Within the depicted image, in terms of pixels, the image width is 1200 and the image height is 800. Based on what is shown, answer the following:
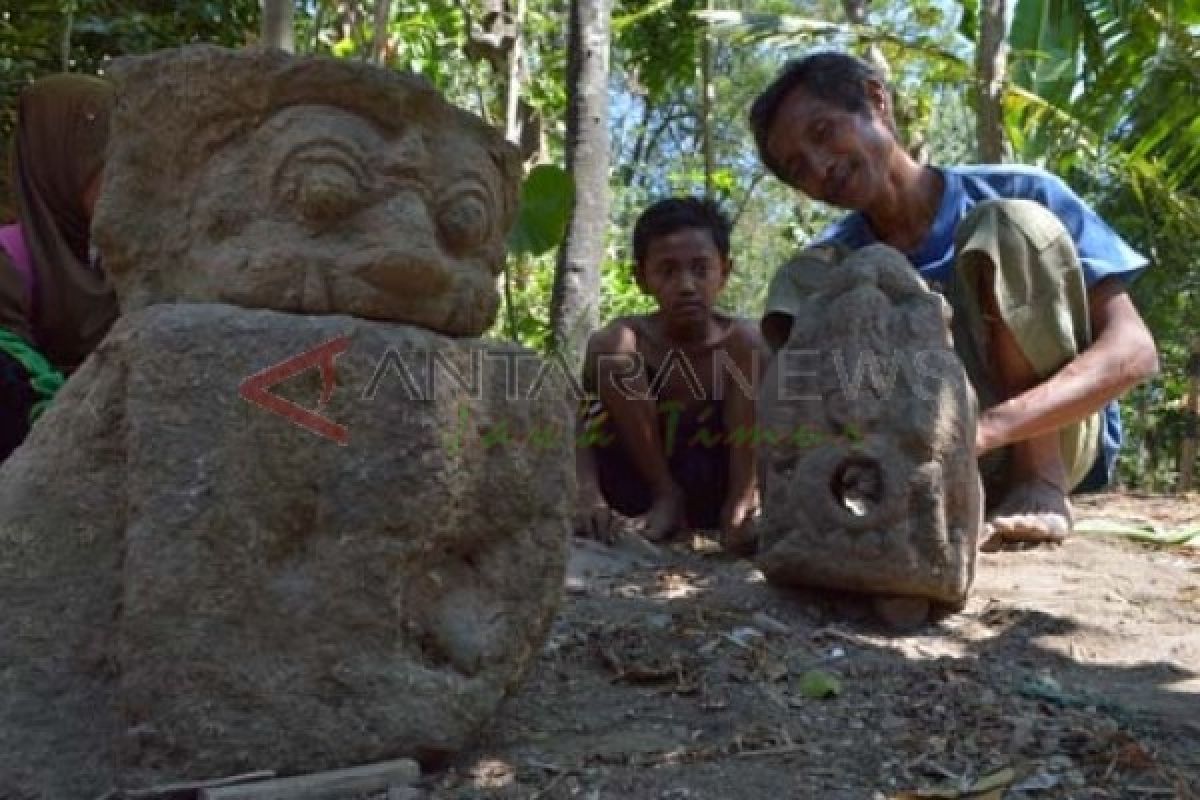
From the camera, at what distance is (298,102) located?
1.90m

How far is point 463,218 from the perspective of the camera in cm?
196

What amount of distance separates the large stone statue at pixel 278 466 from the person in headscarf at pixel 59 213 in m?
0.85

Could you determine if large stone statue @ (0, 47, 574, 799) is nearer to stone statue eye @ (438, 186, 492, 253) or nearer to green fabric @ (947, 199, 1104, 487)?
stone statue eye @ (438, 186, 492, 253)

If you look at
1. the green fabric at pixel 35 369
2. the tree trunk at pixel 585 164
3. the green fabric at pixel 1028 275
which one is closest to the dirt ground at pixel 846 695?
the green fabric at pixel 1028 275

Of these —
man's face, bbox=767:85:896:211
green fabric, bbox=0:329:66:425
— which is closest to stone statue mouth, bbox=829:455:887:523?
man's face, bbox=767:85:896:211

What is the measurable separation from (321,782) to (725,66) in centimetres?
1662

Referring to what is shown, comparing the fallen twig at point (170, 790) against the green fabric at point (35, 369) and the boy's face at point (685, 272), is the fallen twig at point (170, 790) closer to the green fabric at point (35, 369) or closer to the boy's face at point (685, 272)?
the green fabric at point (35, 369)

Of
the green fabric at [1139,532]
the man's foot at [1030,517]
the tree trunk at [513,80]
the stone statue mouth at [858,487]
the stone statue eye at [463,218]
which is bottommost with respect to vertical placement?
the green fabric at [1139,532]

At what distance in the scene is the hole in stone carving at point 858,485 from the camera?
8.03ft

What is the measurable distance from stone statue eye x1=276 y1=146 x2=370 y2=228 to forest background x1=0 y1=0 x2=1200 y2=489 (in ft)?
5.64

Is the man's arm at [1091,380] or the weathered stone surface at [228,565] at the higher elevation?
the man's arm at [1091,380]

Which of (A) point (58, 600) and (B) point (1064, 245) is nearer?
(A) point (58, 600)

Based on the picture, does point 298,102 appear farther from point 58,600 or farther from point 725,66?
point 725,66

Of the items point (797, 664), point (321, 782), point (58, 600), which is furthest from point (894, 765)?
point (58, 600)
